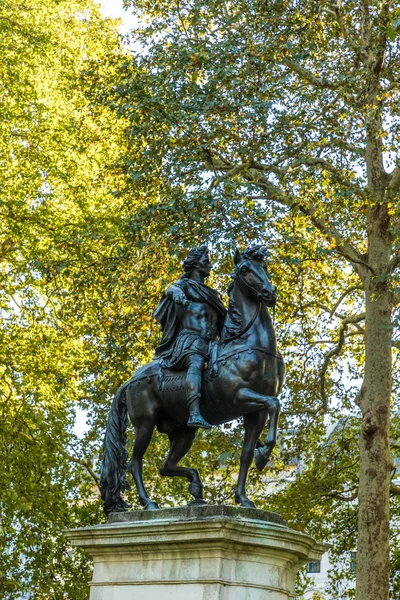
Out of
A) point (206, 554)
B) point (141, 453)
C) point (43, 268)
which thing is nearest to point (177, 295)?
point (141, 453)

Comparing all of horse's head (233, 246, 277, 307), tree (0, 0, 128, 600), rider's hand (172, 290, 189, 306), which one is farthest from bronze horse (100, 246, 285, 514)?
tree (0, 0, 128, 600)

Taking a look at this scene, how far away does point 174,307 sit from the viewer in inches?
377

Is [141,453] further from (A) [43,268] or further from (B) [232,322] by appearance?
(A) [43,268]

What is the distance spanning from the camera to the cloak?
9398 mm

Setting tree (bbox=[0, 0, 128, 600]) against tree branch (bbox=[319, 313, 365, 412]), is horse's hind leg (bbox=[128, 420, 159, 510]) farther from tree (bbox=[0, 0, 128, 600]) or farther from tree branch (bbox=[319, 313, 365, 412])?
tree branch (bbox=[319, 313, 365, 412])

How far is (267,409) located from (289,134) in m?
9.63

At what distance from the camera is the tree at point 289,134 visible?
17.0 m

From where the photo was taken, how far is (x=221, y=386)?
345 inches

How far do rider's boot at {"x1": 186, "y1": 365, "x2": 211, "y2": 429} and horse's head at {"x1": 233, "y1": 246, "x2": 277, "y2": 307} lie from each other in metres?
0.80

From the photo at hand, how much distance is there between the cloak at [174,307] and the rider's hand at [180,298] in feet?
0.53

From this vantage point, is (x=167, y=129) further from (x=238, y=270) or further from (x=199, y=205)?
(x=238, y=270)

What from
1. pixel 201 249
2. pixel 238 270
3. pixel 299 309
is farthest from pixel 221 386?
pixel 299 309

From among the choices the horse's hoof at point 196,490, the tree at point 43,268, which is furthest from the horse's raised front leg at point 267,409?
the tree at point 43,268

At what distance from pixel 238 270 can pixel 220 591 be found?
2653 mm
